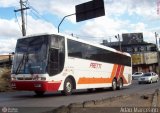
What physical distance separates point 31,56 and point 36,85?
5.12 feet

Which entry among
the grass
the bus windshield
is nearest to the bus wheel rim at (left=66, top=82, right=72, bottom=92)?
the bus windshield

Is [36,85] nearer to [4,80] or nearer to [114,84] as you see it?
[114,84]

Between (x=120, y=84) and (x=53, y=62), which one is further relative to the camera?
(x=120, y=84)

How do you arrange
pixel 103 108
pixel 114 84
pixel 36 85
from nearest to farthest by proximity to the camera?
pixel 103 108, pixel 36 85, pixel 114 84

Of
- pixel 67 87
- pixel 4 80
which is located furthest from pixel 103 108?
pixel 4 80

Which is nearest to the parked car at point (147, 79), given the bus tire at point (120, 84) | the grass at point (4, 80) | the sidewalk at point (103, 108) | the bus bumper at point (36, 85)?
the bus tire at point (120, 84)

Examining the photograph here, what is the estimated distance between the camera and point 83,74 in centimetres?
2472

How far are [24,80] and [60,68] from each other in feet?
6.67

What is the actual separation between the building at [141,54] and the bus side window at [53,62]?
65193 mm

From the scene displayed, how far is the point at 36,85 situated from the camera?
67.2ft

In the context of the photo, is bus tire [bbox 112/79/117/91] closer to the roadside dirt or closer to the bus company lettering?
the bus company lettering

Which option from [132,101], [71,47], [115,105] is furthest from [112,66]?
[115,105]

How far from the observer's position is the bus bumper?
2027 centimetres

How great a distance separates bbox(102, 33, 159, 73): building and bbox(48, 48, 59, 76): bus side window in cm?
6519
